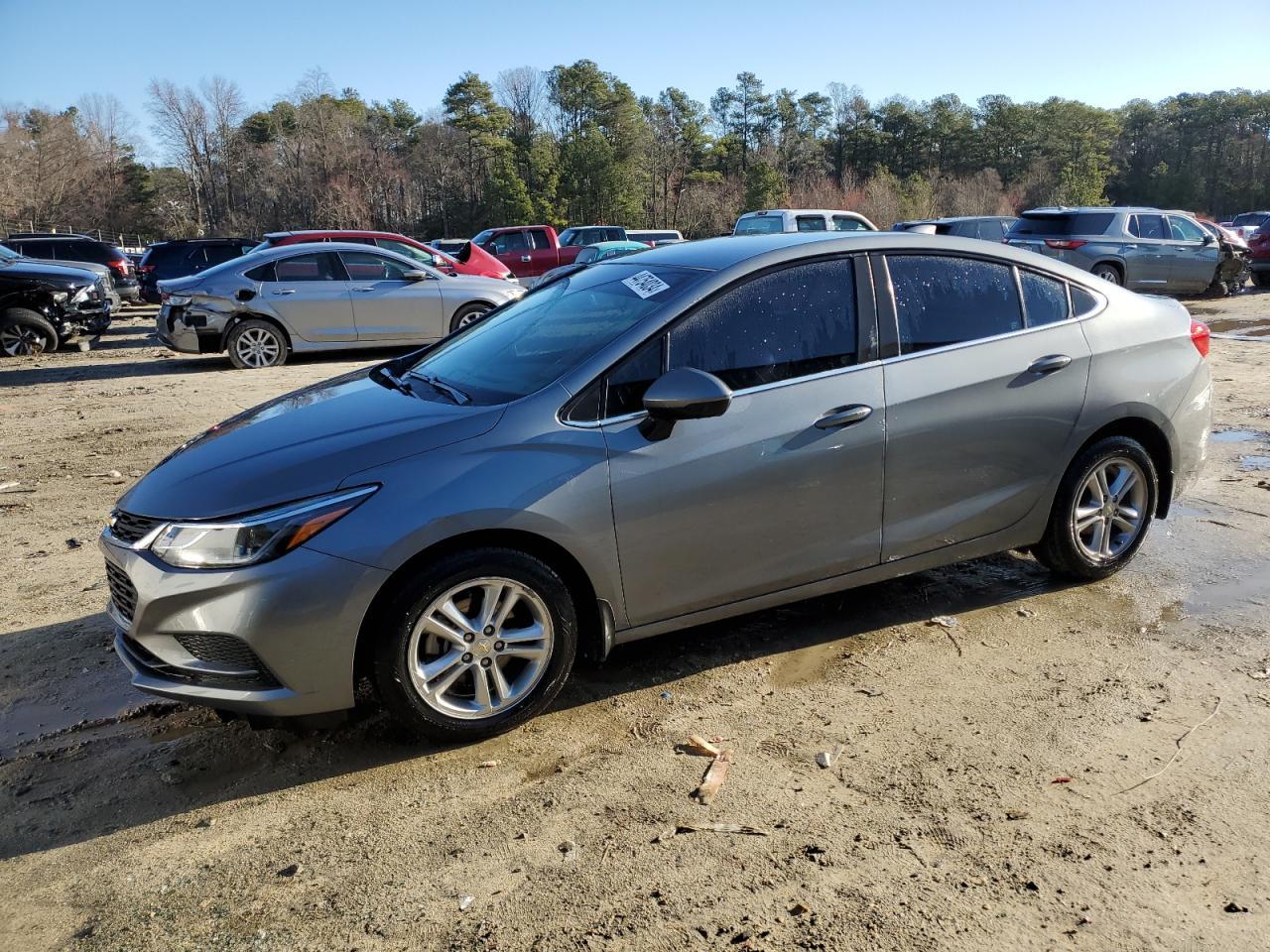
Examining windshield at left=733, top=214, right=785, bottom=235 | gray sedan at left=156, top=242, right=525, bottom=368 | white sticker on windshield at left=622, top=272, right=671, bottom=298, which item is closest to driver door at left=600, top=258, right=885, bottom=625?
white sticker on windshield at left=622, top=272, right=671, bottom=298

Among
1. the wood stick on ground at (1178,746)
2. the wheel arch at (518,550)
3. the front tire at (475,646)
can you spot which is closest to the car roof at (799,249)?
the wheel arch at (518,550)

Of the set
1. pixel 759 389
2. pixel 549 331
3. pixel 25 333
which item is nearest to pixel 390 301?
pixel 25 333

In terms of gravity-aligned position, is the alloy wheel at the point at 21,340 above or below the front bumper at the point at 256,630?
above

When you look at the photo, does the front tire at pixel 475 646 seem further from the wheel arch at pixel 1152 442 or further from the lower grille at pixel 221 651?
the wheel arch at pixel 1152 442

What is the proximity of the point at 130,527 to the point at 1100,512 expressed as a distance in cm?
416

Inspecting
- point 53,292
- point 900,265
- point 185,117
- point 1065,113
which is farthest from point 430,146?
point 900,265

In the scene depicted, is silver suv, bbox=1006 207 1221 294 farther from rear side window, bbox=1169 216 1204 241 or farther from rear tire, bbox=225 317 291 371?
rear tire, bbox=225 317 291 371

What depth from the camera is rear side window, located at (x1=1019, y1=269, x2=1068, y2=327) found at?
4.34m

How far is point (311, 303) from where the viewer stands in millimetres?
12680

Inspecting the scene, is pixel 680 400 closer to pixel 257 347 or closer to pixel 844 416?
pixel 844 416

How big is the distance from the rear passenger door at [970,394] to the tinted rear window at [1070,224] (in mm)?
15540

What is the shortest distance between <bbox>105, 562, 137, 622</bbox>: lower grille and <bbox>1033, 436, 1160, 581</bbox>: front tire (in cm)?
383

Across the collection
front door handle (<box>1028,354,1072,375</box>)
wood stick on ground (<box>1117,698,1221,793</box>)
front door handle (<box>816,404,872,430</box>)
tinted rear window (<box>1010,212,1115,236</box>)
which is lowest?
wood stick on ground (<box>1117,698,1221,793</box>)

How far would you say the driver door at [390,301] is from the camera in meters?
13.0
